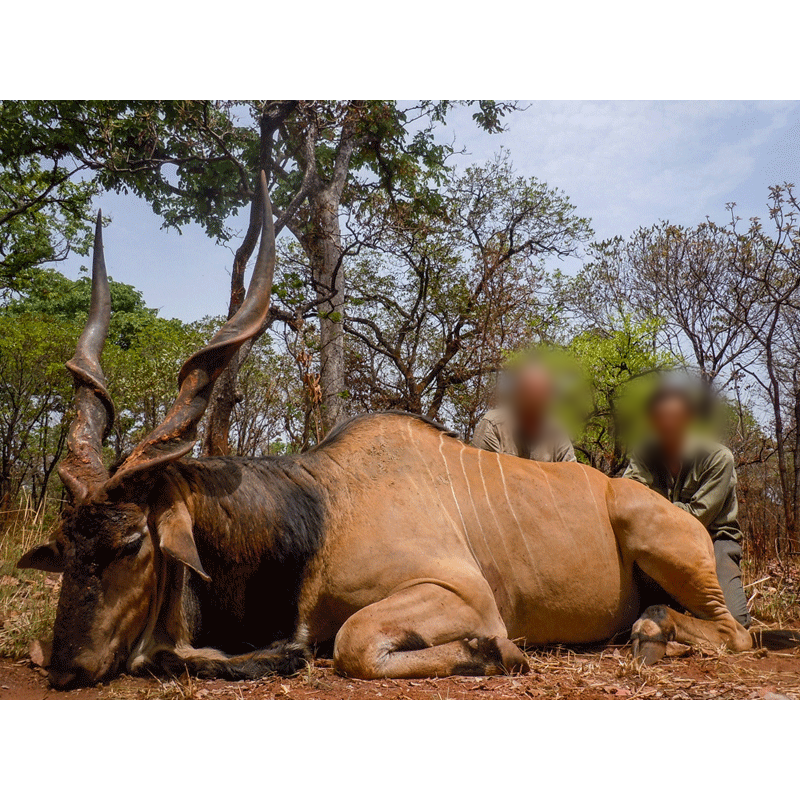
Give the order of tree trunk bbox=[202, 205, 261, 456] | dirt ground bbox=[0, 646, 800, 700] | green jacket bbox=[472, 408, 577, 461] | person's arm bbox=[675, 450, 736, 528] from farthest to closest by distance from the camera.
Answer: tree trunk bbox=[202, 205, 261, 456] → green jacket bbox=[472, 408, 577, 461] → person's arm bbox=[675, 450, 736, 528] → dirt ground bbox=[0, 646, 800, 700]

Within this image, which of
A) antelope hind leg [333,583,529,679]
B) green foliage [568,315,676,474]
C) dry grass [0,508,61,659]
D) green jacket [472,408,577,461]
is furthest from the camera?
green foliage [568,315,676,474]

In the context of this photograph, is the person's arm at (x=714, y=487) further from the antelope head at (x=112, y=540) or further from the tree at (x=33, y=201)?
the tree at (x=33, y=201)

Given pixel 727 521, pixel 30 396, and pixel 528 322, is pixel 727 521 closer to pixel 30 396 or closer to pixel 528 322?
pixel 528 322

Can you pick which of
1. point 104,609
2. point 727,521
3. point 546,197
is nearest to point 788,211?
point 546,197

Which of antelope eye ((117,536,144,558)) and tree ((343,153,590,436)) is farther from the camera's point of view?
tree ((343,153,590,436))

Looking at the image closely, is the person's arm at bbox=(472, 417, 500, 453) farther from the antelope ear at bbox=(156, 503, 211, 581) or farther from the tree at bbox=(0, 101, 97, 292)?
the tree at bbox=(0, 101, 97, 292)

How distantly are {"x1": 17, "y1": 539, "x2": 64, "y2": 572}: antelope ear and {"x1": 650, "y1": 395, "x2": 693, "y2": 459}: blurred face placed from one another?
2831 millimetres

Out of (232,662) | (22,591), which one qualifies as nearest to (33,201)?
(22,591)

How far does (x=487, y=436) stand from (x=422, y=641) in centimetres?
187

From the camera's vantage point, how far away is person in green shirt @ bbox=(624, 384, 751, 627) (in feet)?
11.9

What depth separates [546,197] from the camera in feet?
20.4

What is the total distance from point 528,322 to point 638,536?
9.77 ft

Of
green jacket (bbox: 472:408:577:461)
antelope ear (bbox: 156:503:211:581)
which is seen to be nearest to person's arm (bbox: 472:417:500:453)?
green jacket (bbox: 472:408:577:461)

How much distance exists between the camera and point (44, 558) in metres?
2.71
